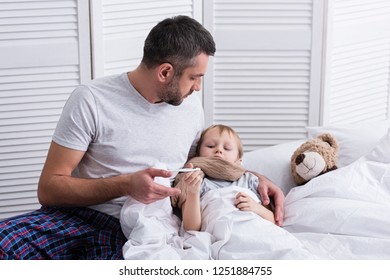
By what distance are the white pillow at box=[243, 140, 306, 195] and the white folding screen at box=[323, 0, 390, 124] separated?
0.71 m

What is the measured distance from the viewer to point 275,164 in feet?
8.55

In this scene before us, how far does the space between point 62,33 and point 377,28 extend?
1.42 m

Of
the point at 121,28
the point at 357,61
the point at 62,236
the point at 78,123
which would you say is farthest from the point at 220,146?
the point at 357,61

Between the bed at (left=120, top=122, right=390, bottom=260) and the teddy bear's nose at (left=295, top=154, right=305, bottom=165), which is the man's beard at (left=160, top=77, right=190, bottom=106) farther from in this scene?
the teddy bear's nose at (left=295, top=154, right=305, bottom=165)

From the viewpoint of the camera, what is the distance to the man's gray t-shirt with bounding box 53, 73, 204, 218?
2170 mm

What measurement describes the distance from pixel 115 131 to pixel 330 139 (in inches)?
31.3

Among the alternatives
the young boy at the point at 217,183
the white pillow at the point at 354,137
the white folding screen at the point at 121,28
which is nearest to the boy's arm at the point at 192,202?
the young boy at the point at 217,183

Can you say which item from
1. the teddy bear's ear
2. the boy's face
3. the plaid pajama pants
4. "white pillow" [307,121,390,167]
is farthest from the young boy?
"white pillow" [307,121,390,167]

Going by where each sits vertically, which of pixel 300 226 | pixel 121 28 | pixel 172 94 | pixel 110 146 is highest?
pixel 121 28

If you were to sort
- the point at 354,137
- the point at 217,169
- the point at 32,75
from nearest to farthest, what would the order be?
the point at 217,169 < the point at 354,137 < the point at 32,75

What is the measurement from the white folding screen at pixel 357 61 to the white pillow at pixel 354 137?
53 cm

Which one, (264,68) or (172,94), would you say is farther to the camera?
(264,68)

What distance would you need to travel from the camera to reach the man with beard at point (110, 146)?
2127mm

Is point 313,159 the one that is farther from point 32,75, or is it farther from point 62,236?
point 32,75
